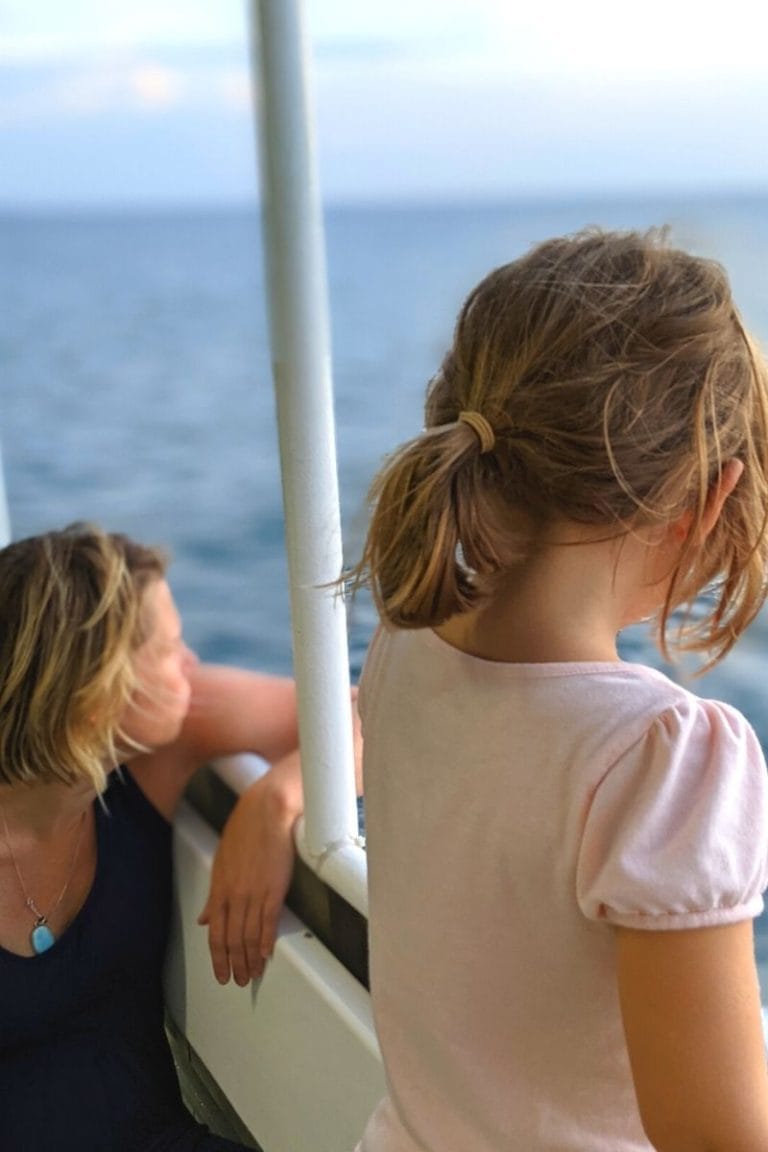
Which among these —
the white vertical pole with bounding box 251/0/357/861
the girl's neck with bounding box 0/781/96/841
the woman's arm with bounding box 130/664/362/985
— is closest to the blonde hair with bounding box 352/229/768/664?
the white vertical pole with bounding box 251/0/357/861

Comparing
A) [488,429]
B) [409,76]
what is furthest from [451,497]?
[409,76]

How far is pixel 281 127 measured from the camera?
4.17 feet

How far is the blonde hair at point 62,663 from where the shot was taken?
1.55m

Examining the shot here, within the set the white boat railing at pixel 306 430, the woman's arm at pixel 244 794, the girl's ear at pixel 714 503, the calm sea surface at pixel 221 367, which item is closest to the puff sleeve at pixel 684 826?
the girl's ear at pixel 714 503

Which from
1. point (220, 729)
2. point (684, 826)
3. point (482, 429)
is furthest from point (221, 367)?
point (684, 826)

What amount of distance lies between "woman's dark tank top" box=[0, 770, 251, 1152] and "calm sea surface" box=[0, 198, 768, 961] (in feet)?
1.24

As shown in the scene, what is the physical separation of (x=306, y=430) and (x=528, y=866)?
71 centimetres

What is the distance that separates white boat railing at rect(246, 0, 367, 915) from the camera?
127cm

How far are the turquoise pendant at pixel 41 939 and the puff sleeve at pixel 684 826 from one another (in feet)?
3.70

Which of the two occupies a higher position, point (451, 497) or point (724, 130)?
point (724, 130)

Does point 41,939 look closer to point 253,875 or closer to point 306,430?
point 253,875

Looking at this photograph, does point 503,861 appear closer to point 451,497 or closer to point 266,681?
point 451,497

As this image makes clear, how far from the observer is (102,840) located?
5.60ft

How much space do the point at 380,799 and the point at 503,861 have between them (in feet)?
0.57
